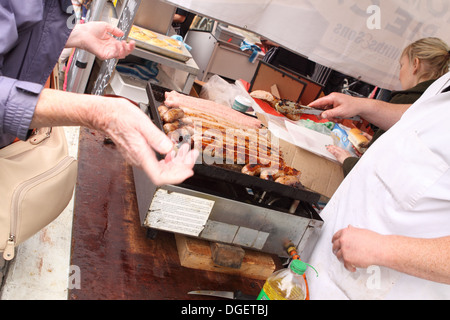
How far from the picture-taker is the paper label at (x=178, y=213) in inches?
55.7

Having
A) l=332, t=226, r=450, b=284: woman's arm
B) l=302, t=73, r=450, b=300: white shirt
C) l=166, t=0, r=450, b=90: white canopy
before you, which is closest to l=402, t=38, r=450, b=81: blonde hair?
l=166, t=0, r=450, b=90: white canopy

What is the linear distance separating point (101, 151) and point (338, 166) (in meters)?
1.65

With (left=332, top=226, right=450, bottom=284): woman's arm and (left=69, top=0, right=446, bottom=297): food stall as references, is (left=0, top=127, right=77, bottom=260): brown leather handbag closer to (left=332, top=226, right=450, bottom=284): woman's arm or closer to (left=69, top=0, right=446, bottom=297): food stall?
(left=69, top=0, right=446, bottom=297): food stall

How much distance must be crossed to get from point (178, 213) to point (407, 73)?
7.90 ft

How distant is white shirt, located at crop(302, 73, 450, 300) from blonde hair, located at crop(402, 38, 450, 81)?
1.21 metres

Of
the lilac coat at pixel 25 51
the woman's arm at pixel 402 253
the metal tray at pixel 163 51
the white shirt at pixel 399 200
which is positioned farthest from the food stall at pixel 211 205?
the metal tray at pixel 163 51

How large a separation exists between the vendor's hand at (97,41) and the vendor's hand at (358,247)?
1322mm

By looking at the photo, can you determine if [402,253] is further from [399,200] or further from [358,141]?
[358,141]

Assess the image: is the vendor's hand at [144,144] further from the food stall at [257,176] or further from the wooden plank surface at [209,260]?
the wooden plank surface at [209,260]

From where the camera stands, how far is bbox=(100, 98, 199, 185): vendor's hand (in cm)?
86

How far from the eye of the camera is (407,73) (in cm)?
281

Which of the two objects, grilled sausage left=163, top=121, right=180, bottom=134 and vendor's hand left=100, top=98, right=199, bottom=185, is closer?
vendor's hand left=100, top=98, right=199, bottom=185

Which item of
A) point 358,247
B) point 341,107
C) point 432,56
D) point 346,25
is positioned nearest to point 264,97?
point 346,25
